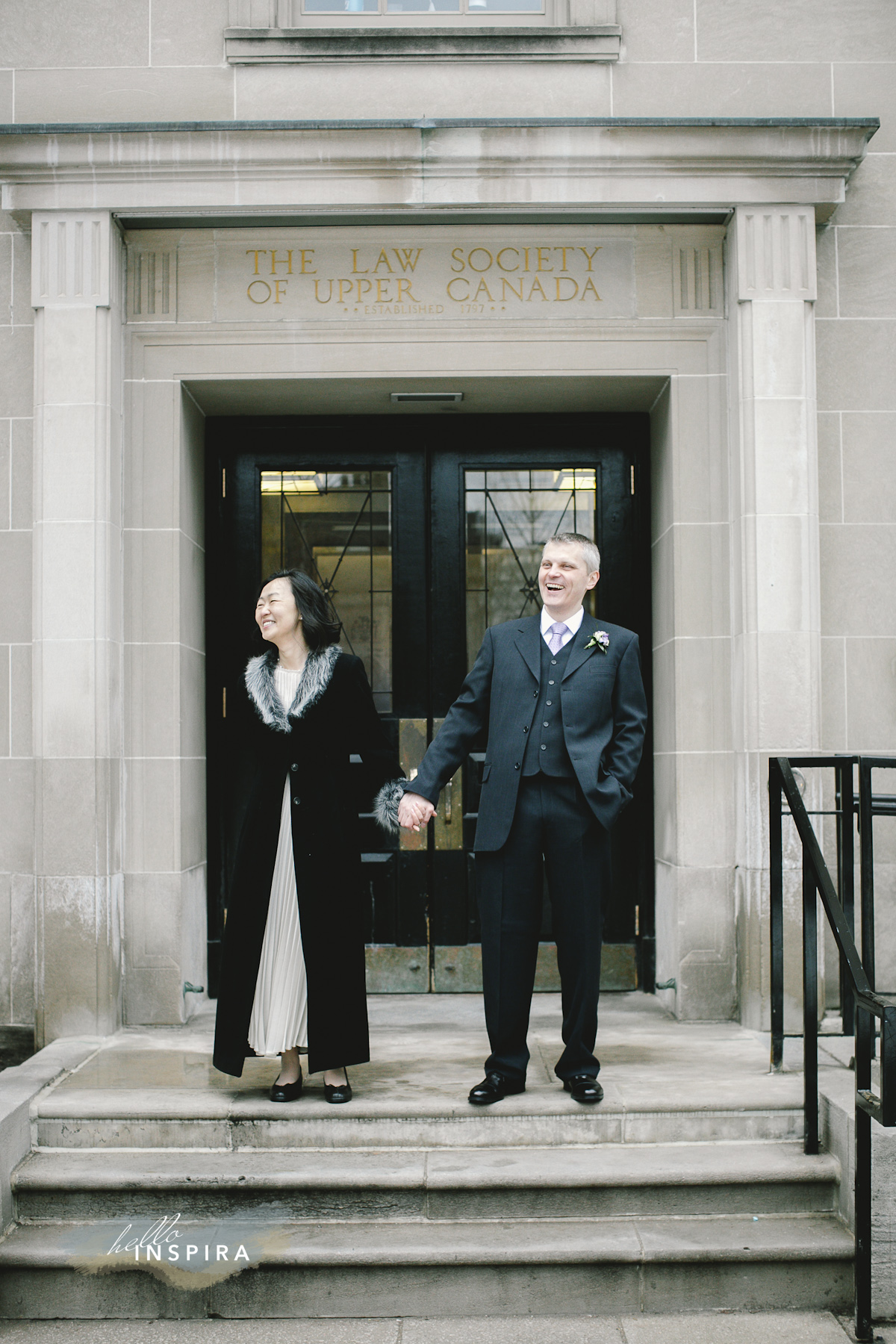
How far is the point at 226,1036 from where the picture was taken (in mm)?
3973

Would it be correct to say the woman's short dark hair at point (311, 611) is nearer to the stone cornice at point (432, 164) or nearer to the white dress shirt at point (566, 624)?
the white dress shirt at point (566, 624)

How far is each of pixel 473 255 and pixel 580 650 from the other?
7.90ft

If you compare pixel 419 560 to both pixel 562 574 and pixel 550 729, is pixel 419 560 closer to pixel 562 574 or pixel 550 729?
pixel 562 574

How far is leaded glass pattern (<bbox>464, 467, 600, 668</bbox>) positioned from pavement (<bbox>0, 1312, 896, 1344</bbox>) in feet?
10.8

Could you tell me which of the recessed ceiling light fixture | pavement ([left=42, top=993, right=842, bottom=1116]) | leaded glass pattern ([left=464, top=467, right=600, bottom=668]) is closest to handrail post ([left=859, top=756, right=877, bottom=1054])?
pavement ([left=42, top=993, right=842, bottom=1116])

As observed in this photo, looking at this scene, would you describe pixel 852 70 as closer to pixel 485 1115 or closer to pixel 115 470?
pixel 115 470

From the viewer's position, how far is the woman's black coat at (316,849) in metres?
3.97


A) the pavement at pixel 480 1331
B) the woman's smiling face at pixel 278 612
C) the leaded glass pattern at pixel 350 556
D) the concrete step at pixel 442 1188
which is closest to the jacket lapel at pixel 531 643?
the woman's smiling face at pixel 278 612

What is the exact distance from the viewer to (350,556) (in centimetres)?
597

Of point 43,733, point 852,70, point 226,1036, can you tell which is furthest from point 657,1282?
point 852,70

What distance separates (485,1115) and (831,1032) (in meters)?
1.82

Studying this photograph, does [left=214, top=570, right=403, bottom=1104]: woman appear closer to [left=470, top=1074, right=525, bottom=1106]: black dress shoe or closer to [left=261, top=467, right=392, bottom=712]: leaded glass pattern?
[left=470, top=1074, right=525, bottom=1106]: black dress shoe

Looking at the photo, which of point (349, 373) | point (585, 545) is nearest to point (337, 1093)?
point (585, 545)

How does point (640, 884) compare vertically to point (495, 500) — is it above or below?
below
